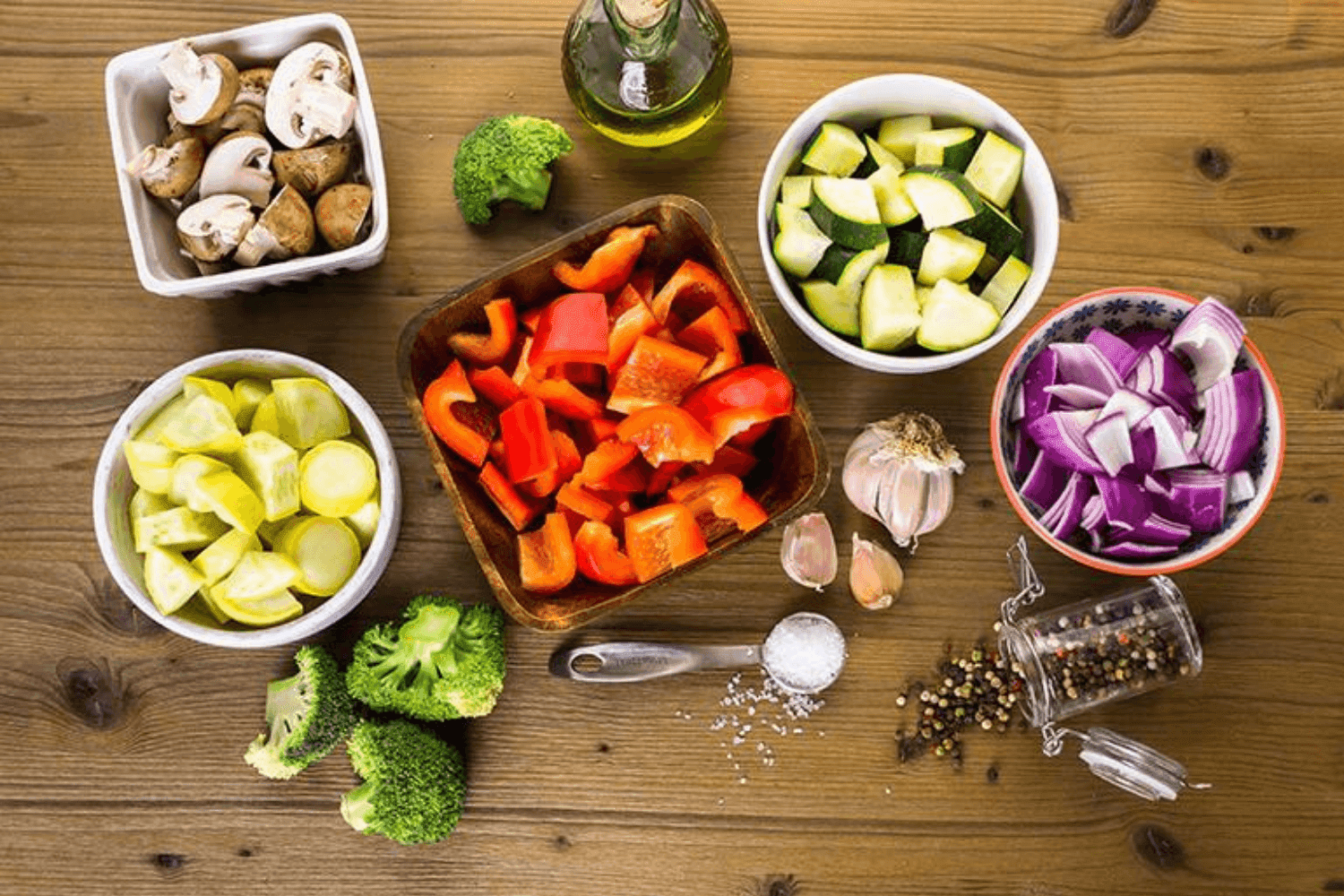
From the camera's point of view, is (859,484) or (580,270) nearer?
(580,270)

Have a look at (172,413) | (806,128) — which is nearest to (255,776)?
(172,413)

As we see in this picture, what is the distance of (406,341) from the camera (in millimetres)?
1495

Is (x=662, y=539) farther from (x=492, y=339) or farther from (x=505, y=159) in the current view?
(x=505, y=159)

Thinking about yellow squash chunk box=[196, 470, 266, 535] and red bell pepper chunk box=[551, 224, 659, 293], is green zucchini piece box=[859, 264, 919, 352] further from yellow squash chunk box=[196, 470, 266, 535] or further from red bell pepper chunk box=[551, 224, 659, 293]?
yellow squash chunk box=[196, 470, 266, 535]

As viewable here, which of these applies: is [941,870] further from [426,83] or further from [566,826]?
[426,83]

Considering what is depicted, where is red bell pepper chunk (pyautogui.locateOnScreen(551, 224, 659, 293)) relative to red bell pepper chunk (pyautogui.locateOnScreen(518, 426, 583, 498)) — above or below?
above

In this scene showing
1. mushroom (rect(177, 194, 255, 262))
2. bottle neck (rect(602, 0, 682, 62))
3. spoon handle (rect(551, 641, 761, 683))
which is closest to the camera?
bottle neck (rect(602, 0, 682, 62))

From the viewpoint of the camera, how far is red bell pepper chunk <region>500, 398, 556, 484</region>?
1.50 metres

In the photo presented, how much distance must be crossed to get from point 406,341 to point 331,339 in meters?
0.26

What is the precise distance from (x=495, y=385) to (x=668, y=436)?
24 cm

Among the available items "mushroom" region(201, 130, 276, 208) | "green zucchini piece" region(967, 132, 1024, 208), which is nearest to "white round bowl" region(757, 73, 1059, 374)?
"green zucchini piece" region(967, 132, 1024, 208)

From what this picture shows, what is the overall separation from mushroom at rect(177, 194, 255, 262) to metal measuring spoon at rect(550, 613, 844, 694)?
0.68 meters

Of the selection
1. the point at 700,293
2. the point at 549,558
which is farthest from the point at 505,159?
the point at 549,558

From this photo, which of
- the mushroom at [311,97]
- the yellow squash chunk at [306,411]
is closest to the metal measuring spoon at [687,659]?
the yellow squash chunk at [306,411]
